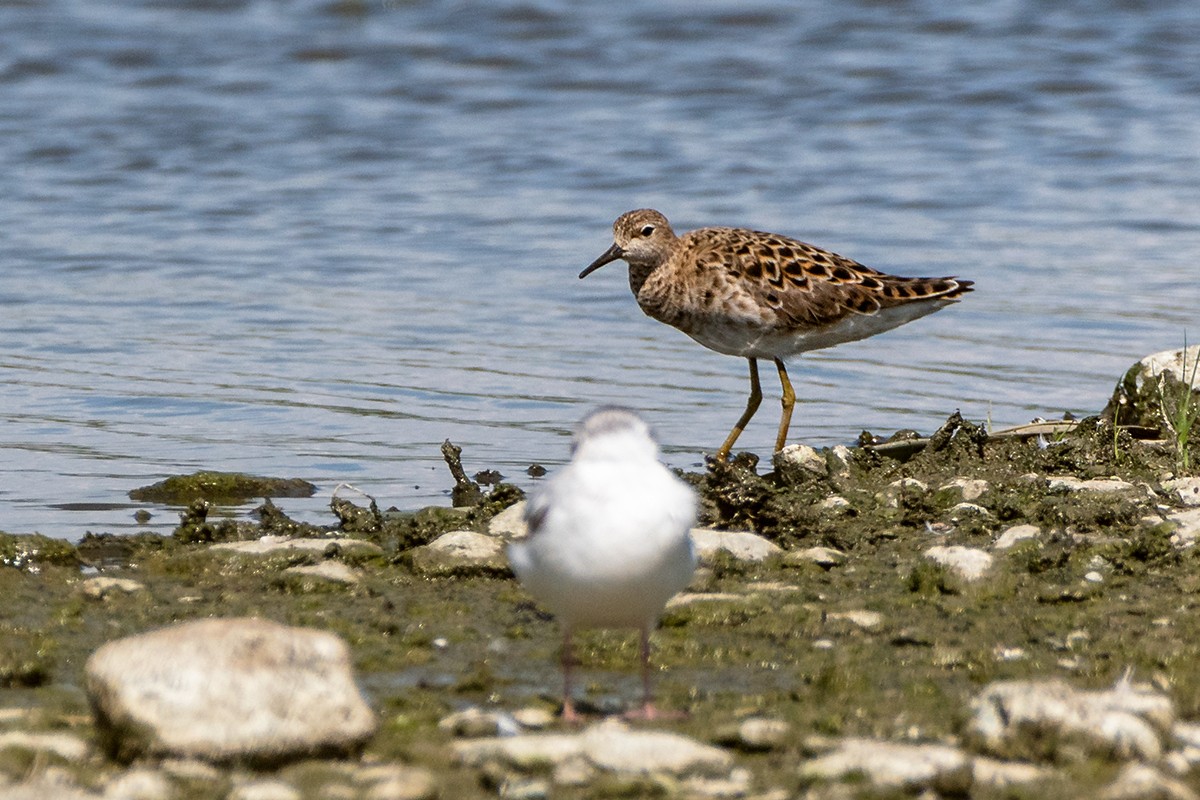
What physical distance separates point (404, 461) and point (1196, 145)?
10.5 metres

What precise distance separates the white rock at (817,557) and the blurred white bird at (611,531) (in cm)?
191

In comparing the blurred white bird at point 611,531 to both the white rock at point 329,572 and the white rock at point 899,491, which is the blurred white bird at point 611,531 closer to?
the white rock at point 329,572

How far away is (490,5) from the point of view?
22.7 meters

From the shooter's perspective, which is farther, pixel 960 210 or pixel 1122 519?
pixel 960 210

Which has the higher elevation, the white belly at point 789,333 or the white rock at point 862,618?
the white belly at point 789,333

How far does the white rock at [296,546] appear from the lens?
6.65m

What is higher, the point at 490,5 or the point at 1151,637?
the point at 490,5

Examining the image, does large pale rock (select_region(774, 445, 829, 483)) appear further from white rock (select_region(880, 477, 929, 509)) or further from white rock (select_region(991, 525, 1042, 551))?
white rock (select_region(991, 525, 1042, 551))

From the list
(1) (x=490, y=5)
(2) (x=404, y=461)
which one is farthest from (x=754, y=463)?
(1) (x=490, y=5)

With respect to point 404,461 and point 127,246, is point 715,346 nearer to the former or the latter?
point 404,461

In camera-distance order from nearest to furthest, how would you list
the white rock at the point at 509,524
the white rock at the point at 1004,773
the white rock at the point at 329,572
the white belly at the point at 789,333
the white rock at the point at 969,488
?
the white rock at the point at 1004,773, the white rock at the point at 329,572, the white rock at the point at 509,524, the white rock at the point at 969,488, the white belly at the point at 789,333

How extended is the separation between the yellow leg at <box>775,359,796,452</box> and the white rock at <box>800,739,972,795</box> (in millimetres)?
4751

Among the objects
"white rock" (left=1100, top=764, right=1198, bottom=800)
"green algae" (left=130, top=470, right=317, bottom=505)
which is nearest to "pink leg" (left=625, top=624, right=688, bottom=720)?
"white rock" (left=1100, top=764, right=1198, bottom=800)

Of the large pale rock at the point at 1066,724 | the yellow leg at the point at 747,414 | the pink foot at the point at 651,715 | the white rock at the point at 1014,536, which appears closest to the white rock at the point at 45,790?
the pink foot at the point at 651,715
